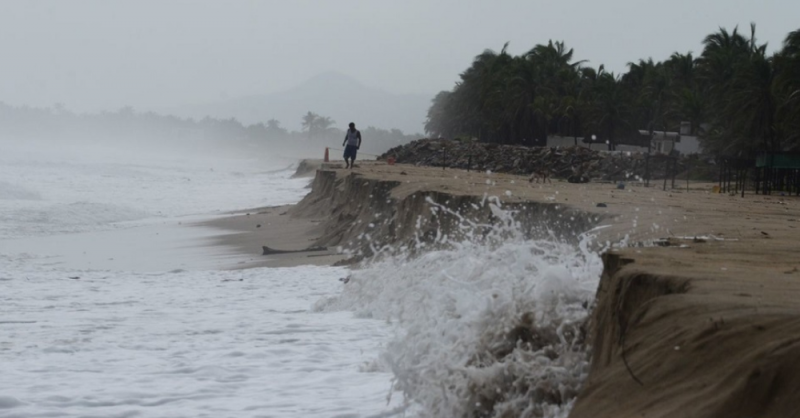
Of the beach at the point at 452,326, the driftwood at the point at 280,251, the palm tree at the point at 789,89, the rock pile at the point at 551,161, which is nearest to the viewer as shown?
the beach at the point at 452,326

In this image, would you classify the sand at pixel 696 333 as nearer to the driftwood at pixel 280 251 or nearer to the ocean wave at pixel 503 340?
the ocean wave at pixel 503 340

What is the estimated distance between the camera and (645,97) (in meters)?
65.2

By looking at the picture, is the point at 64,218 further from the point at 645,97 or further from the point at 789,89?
the point at 645,97

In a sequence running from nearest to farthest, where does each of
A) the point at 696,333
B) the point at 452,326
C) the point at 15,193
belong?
the point at 696,333, the point at 452,326, the point at 15,193

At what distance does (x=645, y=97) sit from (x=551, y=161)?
29.1 m

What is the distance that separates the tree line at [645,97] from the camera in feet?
139

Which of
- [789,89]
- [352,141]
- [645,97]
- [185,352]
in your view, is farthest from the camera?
[645,97]

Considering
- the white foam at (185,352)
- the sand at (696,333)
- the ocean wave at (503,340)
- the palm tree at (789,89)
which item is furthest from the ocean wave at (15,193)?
the sand at (696,333)

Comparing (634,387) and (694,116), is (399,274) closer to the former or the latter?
(634,387)

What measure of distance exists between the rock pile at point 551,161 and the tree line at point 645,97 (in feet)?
17.3

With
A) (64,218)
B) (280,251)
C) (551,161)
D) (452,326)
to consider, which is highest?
(551,161)

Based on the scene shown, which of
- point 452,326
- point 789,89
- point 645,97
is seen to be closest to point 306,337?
point 452,326

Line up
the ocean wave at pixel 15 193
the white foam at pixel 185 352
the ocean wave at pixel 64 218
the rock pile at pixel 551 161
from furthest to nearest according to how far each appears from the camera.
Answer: the ocean wave at pixel 15 193, the rock pile at pixel 551 161, the ocean wave at pixel 64 218, the white foam at pixel 185 352

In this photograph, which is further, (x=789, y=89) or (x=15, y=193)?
(x=789, y=89)
